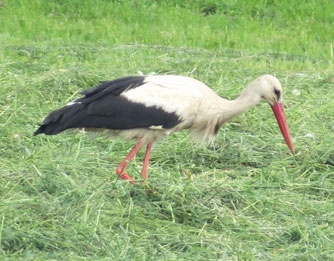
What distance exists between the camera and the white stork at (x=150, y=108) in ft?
20.4

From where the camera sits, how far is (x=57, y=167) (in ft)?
19.7

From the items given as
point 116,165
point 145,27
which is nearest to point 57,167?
point 116,165

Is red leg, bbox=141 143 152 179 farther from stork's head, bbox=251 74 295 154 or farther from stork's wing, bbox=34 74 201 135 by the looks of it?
stork's head, bbox=251 74 295 154

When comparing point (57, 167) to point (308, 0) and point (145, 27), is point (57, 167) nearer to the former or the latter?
point (145, 27)

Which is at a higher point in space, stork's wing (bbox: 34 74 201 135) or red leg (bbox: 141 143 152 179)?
stork's wing (bbox: 34 74 201 135)

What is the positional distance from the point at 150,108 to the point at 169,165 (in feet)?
1.79

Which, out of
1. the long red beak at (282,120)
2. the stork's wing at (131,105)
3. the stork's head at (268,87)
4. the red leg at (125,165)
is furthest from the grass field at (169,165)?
the stork's head at (268,87)

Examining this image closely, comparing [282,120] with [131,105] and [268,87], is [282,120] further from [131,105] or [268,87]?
[131,105]

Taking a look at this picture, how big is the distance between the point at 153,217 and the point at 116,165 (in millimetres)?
1109

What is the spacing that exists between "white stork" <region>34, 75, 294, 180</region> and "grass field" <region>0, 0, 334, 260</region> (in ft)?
0.87

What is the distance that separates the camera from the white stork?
6.21 metres

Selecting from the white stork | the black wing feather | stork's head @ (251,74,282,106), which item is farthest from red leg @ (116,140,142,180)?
stork's head @ (251,74,282,106)

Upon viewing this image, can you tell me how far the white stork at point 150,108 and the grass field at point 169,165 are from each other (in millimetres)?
266

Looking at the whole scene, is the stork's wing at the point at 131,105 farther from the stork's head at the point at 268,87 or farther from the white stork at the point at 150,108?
the stork's head at the point at 268,87
